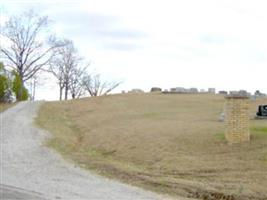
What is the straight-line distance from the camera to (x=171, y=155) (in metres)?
15.5

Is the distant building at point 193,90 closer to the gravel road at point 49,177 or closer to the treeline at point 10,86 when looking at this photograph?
the treeline at point 10,86

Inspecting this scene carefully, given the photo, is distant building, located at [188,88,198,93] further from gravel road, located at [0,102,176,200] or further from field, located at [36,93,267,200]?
gravel road, located at [0,102,176,200]

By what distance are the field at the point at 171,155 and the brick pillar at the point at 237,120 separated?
13.6 inches

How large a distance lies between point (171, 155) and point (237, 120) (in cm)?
264

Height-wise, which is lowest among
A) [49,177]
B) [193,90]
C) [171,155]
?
[49,177]

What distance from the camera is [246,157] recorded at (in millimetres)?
14320

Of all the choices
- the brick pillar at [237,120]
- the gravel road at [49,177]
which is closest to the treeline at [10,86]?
the gravel road at [49,177]

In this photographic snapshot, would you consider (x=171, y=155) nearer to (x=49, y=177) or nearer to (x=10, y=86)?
(x=49, y=177)

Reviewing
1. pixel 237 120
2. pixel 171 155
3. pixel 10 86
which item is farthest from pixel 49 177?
pixel 10 86

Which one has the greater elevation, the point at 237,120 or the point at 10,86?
the point at 10,86

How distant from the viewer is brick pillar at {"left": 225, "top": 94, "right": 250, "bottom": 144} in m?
16.4

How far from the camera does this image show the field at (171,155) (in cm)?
1183

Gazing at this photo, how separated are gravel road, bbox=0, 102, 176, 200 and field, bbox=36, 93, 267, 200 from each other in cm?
64

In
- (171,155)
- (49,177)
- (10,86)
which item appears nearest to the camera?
(49,177)
